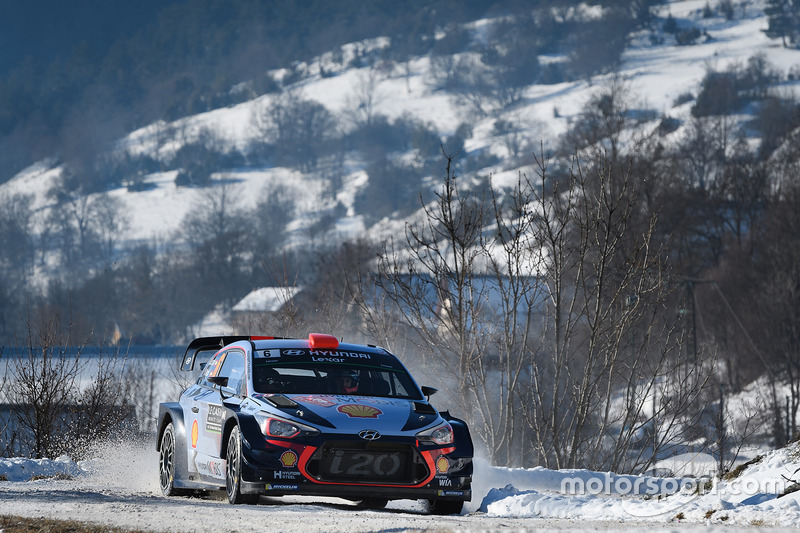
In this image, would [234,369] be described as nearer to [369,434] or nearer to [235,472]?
[235,472]

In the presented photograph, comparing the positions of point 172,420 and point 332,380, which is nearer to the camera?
point 332,380

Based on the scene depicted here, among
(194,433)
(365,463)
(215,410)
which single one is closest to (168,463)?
(194,433)

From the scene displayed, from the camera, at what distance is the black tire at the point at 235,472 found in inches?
395

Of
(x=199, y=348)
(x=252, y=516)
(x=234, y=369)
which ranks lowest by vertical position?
(x=252, y=516)

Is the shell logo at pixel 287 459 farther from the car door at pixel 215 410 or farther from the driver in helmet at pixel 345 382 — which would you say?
the driver in helmet at pixel 345 382

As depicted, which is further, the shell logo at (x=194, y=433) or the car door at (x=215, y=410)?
the shell logo at (x=194, y=433)

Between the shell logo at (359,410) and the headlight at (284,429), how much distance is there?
0.38 metres

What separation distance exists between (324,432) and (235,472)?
98cm

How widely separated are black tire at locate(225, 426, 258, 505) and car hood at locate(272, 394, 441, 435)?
620 millimetres

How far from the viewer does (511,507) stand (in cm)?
1051

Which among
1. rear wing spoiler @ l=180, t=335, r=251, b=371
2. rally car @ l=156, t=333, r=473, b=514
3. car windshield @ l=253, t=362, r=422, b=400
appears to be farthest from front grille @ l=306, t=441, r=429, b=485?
rear wing spoiler @ l=180, t=335, r=251, b=371

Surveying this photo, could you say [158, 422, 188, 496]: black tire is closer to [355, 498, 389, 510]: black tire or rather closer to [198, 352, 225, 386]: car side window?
[198, 352, 225, 386]: car side window

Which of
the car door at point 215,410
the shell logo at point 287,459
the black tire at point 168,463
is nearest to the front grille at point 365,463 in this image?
the shell logo at point 287,459

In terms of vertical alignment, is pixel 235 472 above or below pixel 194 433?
below
